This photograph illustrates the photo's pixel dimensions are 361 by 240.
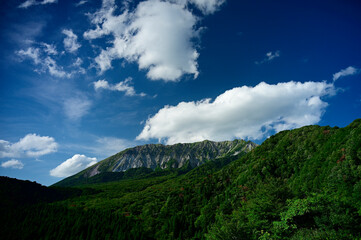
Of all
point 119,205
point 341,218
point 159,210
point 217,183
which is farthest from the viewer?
point 119,205

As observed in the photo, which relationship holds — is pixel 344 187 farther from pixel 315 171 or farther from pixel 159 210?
pixel 159 210

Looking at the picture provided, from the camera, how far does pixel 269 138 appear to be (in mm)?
153125

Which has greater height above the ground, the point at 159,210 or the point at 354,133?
the point at 354,133

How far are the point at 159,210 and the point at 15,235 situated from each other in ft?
304

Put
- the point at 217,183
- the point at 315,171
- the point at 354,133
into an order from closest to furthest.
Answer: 1. the point at 354,133
2. the point at 315,171
3. the point at 217,183

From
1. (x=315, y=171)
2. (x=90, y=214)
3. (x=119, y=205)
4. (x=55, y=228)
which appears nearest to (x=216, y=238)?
(x=315, y=171)

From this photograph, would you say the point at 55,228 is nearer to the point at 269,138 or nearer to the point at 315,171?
the point at 315,171

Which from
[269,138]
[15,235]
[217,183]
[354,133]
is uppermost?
[269,138]

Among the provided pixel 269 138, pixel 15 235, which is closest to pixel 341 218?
pixel 269 138

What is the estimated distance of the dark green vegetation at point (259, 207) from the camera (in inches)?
1340

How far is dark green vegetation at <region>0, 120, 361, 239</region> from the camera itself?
34.0m

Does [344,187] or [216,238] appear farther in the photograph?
[344,187]

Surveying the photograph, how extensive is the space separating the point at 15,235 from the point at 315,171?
573 ft

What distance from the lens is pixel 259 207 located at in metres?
42.6
